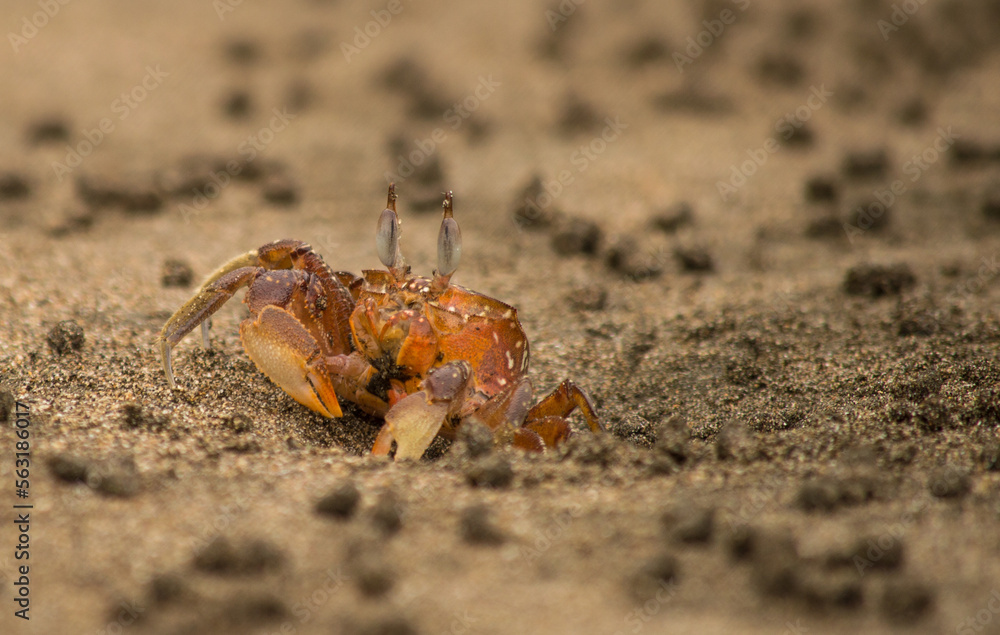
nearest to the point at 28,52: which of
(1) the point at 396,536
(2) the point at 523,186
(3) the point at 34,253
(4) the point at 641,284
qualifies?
(3) the point at 34,253

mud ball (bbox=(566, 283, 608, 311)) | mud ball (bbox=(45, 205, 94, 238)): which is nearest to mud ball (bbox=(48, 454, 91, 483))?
mud ball (bbox=(566, 283, 608, 311))

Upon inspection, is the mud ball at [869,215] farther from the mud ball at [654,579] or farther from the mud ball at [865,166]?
the mud ball at [654,579]

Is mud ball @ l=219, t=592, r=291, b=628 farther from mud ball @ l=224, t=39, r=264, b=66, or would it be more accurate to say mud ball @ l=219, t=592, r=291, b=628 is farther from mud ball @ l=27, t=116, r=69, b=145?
mud ball @ l=224, t=39, r=264, b=66

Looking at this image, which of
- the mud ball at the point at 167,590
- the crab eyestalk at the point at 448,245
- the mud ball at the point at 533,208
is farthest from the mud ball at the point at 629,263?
the mud ball at the point at 167,590

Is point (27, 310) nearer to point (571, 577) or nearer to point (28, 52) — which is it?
point (571, 577)

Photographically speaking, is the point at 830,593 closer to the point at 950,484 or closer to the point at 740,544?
the point at 740,544

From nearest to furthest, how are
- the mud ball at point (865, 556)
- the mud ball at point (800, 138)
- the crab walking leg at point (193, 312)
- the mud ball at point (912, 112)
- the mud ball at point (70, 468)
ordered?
the mud ball at point (865, 556), the mud ball at point (70, 468), the crab walking leg at point (193, 312), the mud ball at point (800, 138), the mud ball at point (912, 112)
